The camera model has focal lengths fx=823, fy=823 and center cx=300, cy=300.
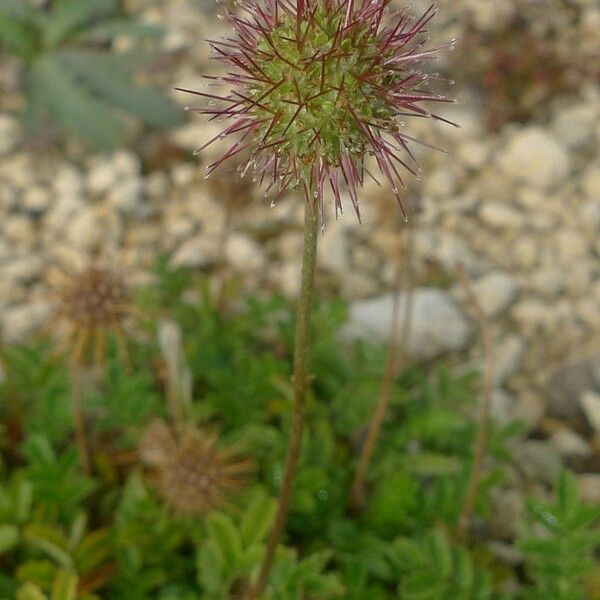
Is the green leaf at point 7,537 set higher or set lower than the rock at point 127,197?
lower

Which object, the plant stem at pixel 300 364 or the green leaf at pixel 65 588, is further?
the green leaf at pixel 65 588

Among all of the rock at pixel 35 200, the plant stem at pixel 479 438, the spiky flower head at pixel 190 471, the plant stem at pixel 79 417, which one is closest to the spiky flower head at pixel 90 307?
the plant stem at pixel 79 417

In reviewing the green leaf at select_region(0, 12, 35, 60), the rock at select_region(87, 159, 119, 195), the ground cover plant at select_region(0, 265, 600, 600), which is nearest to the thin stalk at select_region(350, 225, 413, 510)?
the ground cover plant at select_region(0, 265, 600, 600)

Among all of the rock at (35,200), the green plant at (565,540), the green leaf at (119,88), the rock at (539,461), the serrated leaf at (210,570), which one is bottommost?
the serrated leaf at (210,570)

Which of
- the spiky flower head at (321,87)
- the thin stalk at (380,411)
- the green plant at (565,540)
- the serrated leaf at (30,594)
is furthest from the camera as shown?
the thin stalk at (380,411)

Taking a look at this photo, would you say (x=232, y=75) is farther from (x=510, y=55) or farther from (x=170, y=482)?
(x=510, y=55)

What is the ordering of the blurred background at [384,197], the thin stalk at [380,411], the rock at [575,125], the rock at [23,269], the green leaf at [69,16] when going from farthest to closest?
the green leaf at [69,16] → the rock at [575,125] → the rock at [23,269] → the blurred background at [384,197] → the thin stalk at [380,411]

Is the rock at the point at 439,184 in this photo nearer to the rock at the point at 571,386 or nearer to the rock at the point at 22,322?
the rock at the point at 571,386
